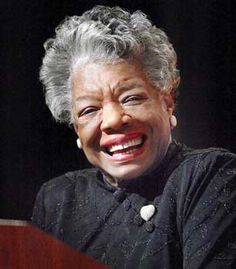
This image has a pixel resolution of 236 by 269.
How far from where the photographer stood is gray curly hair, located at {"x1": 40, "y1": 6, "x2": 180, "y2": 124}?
5.30 feet

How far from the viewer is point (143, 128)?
1.61 m

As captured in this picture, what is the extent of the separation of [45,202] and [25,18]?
622 millimetres

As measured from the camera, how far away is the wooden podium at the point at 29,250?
50.7 inches

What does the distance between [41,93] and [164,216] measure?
22.4 inches

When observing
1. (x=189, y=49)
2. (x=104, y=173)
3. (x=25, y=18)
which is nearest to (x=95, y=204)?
(x=104, y=173)

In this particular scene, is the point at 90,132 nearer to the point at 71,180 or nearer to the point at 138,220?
the point at 71,180

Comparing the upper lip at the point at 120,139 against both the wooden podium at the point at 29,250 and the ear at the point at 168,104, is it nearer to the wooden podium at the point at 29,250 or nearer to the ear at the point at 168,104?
the ear at the point at 168,104

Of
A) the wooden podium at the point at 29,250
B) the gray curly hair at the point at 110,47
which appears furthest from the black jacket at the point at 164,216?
the wooden podium at the point at 29,250

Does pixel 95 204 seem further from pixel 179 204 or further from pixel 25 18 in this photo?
pixel 25 18

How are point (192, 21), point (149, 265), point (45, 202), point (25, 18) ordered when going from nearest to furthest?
1. point (149, 265)
2. point (192, 21)
3. point (45, 202)
4. point (25, 18)

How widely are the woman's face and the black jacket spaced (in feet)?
0.15

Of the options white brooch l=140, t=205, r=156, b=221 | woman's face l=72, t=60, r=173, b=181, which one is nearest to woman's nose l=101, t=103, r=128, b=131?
woman's face l=72, t=60, r=173, b=181

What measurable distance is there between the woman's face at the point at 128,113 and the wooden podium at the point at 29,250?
396 mm

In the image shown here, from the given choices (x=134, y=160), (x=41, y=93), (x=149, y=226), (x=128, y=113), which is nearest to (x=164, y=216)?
(x=149, y=226)
